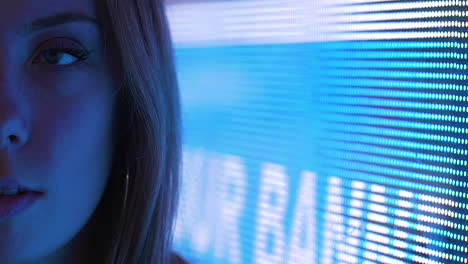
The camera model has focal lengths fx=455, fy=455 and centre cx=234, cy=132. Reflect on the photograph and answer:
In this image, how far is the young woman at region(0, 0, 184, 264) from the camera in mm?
711

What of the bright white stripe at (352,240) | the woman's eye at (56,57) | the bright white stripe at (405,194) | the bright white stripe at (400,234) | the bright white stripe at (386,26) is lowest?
the bright white stripe at (352,240)

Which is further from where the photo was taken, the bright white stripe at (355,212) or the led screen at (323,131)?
the bright white stripe at (355,212)

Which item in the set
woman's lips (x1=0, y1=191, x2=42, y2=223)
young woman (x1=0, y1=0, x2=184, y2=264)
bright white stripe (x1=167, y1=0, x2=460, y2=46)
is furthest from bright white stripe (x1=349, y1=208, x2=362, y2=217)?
woman's lips (x1=0, y1=191, x2=42, y2=223)

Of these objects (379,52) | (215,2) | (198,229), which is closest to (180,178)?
(198,229)

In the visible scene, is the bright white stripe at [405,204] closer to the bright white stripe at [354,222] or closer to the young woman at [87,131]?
the bright white stripe at [354,222]

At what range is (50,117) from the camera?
0.74 meters

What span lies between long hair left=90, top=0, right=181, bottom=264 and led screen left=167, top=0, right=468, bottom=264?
136mm

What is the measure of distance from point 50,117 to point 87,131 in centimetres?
7

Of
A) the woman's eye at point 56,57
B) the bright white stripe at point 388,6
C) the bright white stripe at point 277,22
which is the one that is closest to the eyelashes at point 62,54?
the woman's eye at point 56,57

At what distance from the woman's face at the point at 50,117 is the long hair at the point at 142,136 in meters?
0.05

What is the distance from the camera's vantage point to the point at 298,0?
894mm

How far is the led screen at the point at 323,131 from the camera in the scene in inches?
27.2

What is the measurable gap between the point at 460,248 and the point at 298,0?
0.53 m

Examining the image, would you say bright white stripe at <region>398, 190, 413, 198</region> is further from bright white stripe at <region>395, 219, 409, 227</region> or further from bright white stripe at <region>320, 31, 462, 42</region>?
bright white stripe at <region>320, 31, 462, 42</region>
